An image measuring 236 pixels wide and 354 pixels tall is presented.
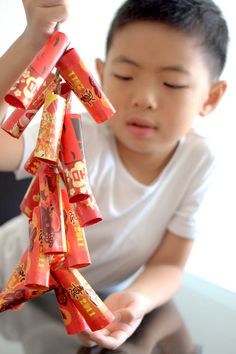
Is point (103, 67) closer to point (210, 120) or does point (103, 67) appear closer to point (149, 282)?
point (149, 282)

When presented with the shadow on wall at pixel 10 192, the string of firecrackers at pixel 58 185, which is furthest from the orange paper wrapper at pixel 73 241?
the shadow on wall at pixel 10 192

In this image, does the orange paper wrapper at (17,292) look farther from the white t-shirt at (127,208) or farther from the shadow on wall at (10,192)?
the shadow on wall at (10,192)

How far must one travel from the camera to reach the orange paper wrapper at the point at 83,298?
1.39ft

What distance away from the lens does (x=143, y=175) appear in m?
0.82

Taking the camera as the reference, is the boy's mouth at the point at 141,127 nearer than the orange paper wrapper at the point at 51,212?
No

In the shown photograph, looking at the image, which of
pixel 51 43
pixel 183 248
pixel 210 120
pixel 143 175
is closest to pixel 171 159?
pixel 143 175

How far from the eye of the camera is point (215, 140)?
3.48ft

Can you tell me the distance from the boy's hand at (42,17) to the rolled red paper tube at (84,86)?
5 centimetres

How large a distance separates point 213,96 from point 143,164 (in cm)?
17

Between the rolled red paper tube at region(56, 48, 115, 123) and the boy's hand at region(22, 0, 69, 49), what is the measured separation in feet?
0.15

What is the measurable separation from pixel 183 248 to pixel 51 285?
386mm

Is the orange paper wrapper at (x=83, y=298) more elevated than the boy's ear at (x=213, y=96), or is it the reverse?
the boy's ear at (x=213, y=96)

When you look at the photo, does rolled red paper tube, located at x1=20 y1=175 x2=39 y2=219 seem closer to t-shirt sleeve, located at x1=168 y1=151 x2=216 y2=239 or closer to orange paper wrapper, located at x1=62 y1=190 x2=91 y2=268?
orange paper wrapper, located at x1=62 y1=190 x2=91 y2=268

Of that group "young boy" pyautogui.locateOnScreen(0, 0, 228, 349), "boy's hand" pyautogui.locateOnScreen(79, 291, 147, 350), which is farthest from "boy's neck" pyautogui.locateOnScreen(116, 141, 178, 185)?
"boy's hand" pyautogui.locateOnScreen(79, 291, 147, 350)
